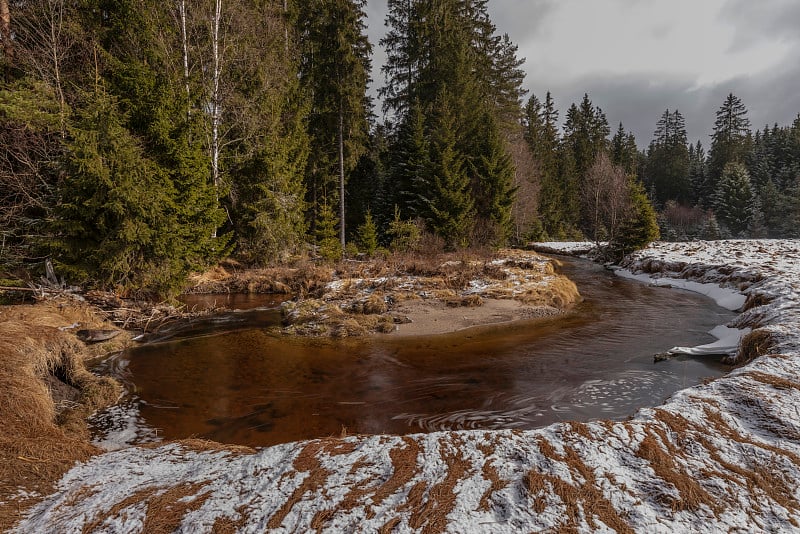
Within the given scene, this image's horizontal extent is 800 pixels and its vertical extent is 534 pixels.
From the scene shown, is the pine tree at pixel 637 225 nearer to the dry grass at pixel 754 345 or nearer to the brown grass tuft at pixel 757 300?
the brown grass tuft at pixel 757 300

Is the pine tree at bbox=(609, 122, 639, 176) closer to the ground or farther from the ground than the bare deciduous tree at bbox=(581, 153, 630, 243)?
farther from the ground

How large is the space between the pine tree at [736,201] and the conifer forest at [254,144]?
101cm

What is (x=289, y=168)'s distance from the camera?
22703 millimetres

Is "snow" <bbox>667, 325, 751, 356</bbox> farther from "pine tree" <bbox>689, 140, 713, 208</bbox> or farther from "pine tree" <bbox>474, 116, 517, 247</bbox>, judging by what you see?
"pine tree" <bbox>689, 140, 713, 208</bbox>

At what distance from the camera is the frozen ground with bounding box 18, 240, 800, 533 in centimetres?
278

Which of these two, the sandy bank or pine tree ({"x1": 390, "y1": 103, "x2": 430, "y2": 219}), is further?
pine tree ({"x1": 390, "y1": 103, "x2": 430, "y2": 219})

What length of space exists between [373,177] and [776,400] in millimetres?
30993

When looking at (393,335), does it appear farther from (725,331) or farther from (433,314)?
(725,331)

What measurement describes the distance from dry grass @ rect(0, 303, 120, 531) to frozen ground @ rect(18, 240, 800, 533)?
0.82 feet

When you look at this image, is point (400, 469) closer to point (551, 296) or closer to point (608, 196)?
point (551, 296)

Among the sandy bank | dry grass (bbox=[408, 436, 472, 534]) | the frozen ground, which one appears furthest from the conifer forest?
dry grass (bbox=[408, 436, 472, 534])

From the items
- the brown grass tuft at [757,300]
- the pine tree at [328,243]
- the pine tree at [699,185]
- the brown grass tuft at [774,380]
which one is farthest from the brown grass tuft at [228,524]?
the pine tree at [699,185]

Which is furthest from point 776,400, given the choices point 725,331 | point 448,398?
point 725,331

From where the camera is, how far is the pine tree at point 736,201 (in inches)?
1983
